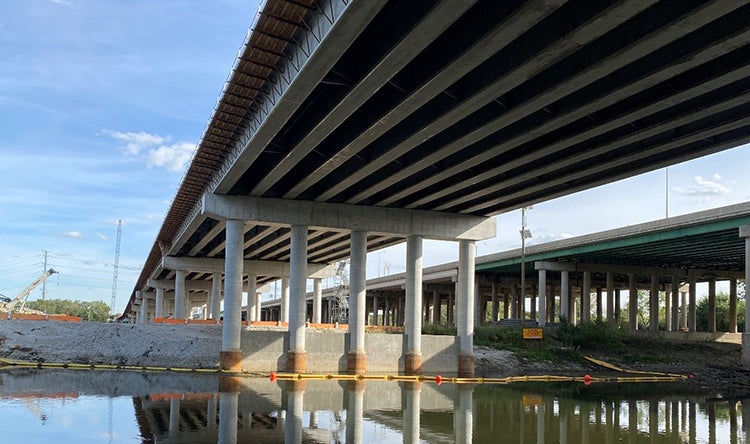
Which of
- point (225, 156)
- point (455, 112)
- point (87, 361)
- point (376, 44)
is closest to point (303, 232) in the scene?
point (225, 156)

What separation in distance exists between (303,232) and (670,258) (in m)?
44.3

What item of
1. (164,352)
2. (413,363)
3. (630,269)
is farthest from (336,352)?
(630,269)

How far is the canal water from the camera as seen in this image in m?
17.8

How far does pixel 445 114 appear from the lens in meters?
23.8

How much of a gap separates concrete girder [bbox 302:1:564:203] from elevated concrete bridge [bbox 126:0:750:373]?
0.05 metres

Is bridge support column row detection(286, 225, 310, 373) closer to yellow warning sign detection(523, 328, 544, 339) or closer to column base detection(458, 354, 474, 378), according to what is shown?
column base detection(458, 354, 474, 378)

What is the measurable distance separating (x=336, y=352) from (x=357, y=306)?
2.88 metres

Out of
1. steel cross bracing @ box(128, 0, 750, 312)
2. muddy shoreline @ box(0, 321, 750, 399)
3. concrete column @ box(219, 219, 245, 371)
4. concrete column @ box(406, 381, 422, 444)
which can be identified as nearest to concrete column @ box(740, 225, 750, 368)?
muddy shoreline @ box(0, 321, 750, 399)

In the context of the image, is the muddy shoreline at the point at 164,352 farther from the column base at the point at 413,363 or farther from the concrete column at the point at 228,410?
the concrete column at the point at 228,410

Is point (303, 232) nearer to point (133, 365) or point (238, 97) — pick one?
point (133, 365)

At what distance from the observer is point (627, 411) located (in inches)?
1046

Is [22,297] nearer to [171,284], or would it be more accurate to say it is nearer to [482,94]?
[171,284]

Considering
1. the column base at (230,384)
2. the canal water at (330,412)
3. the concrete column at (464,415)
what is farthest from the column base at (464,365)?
the column base at (230,384)

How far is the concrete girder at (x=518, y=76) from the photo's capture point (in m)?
16.2
